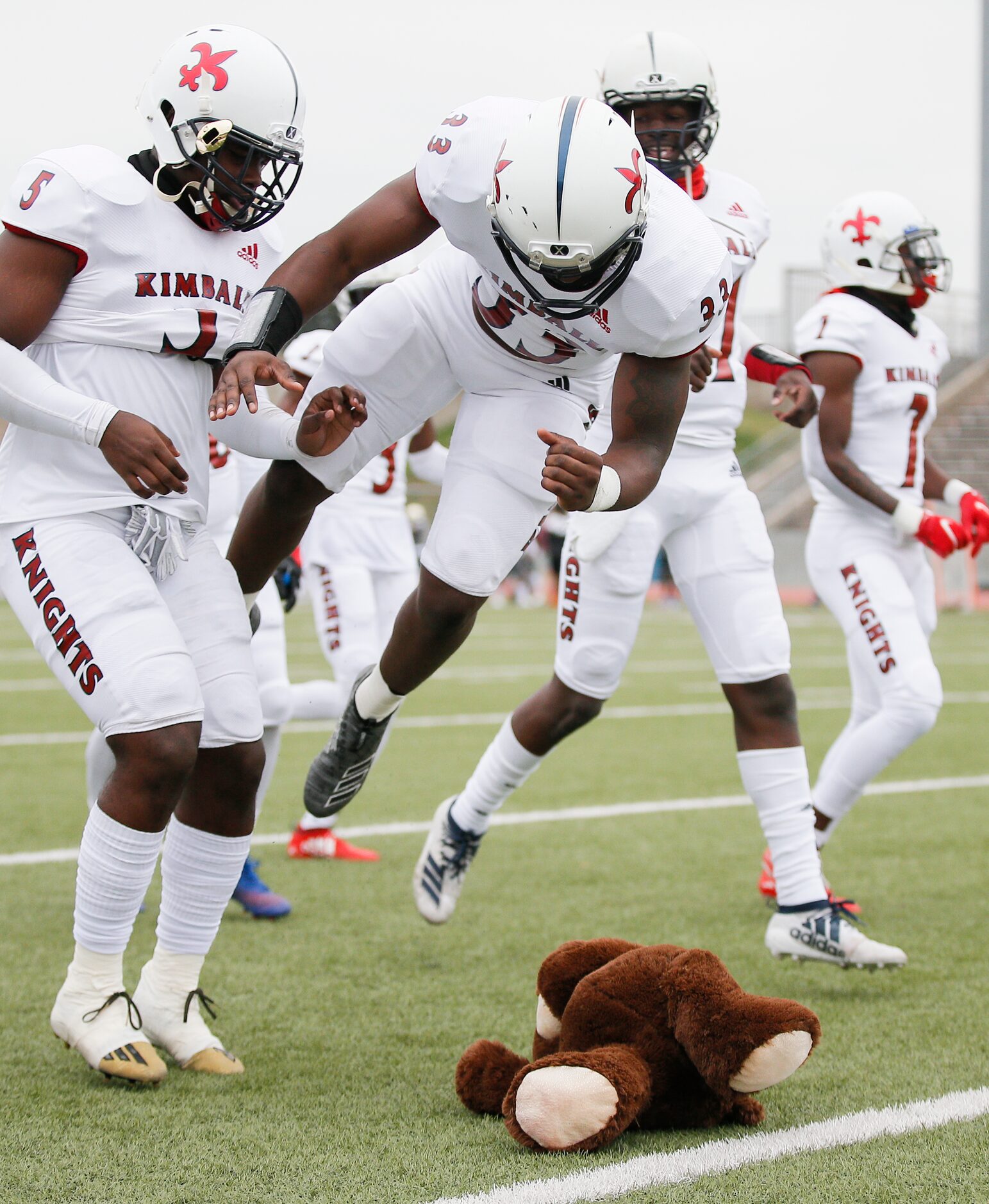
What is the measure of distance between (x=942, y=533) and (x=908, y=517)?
16 cm

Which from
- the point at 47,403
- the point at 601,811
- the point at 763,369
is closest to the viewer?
the point at 47,403

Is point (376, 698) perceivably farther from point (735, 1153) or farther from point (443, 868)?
point (735, 1153)

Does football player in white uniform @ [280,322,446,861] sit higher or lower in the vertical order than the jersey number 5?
lower

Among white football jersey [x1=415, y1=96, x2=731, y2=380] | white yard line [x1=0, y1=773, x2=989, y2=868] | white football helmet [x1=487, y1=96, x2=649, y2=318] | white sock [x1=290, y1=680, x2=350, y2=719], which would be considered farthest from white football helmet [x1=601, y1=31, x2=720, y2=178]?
white yard line [x1=0, y1=773, x2=989, y2=868]

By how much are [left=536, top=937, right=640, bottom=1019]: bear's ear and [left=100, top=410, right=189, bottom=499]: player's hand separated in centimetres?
121

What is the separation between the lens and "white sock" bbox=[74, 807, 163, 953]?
284cm

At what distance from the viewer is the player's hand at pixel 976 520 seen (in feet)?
15.8

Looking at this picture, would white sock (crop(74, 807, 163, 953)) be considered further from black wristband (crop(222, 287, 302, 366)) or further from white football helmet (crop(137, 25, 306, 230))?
white football helmet (crop(137, 25, 306, 230))

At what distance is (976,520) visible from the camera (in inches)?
191

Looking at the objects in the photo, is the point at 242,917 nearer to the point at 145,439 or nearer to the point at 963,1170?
the point at 145,439

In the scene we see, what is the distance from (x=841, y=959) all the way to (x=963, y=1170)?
4.36 feet

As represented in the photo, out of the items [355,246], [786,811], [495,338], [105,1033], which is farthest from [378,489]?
[105,1033]

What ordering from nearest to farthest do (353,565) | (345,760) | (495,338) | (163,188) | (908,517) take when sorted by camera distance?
1. (163,188)
2. (495,338)
3. (345,760)
4. (908,517)
5. (353,565)

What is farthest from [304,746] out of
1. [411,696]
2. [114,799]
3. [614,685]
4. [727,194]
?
[114,799]
